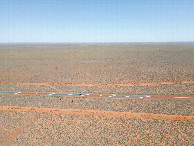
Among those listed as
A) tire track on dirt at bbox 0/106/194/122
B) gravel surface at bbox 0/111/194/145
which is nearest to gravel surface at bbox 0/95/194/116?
tire track on dirt at bbox 0/106/194/122

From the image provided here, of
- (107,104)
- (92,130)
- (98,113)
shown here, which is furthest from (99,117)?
(107,104)

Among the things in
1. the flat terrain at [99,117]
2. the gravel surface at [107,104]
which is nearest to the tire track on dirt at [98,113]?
the flat terrain at [99,117]

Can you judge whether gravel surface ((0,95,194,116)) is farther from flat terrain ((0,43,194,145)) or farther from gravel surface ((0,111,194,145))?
gravel surface ((0,111,194,145))

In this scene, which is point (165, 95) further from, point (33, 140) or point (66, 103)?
point (33, 140)

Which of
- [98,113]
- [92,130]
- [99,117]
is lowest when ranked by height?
[92,130]

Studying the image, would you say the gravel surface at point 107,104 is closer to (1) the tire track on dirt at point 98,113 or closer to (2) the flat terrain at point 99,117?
(2) the flat terrain at point 99,117

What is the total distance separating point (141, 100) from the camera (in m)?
16.6

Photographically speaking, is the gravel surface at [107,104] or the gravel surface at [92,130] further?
the gravel surface at [107,104]

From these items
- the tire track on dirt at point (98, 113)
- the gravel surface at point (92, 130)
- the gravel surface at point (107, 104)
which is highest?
the gravel surface at point (107, 104)

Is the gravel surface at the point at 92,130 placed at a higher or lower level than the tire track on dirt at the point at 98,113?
lower

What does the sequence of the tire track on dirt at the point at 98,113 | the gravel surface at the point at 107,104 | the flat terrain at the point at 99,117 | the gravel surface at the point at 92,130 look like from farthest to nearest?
1. the gravel surface at the point at 107,104
2. the tire track on dirt at the point at 98,113
3. the flat terrain at the point at 99,117
4. the gravel surface at the point at 92,130

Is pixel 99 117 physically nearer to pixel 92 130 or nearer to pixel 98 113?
pixel 98 113

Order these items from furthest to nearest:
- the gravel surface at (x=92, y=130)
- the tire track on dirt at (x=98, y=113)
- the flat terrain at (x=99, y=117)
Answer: the tire track on dirt at (x=98, y=113) → the flat terrain at (x=99, y=117) → the gravel surface at (x=92, y=130)

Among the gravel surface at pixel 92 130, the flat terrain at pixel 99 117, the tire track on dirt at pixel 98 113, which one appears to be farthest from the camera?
the tire track on dirt at pixel 98 113
